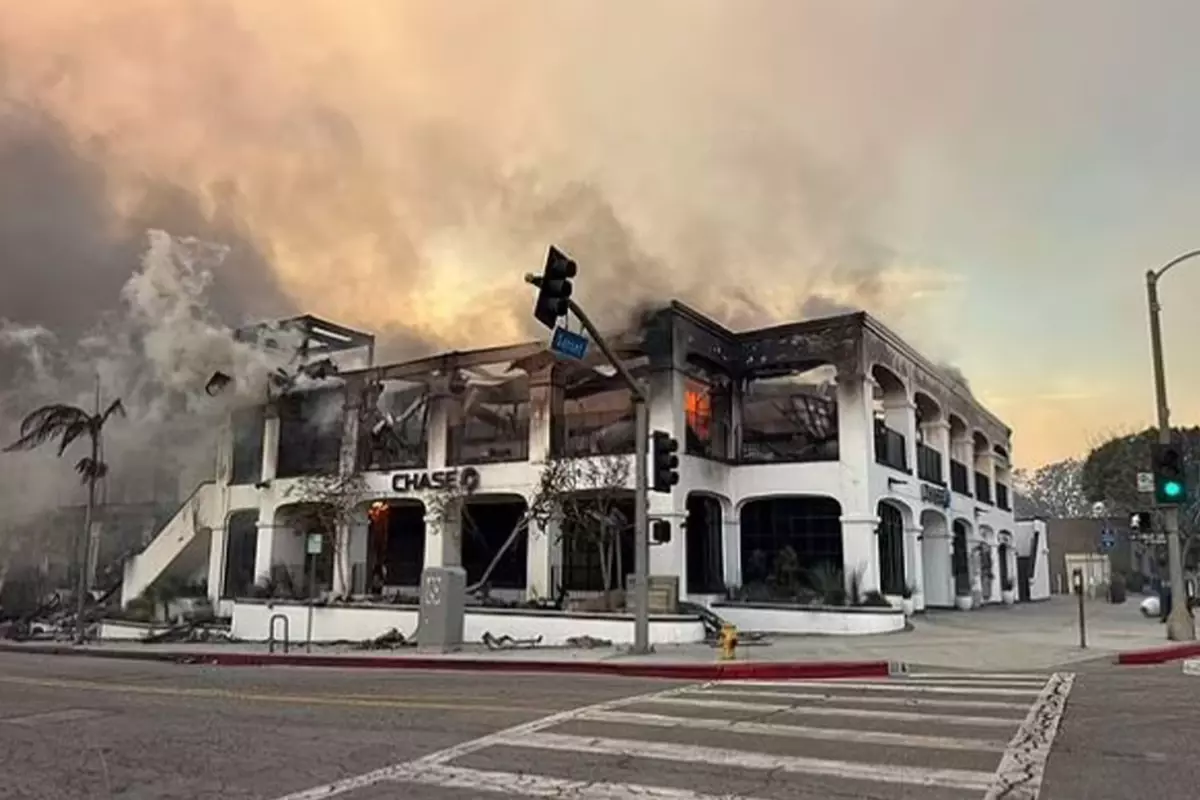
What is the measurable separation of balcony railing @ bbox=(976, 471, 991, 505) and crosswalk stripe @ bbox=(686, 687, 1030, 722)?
31343mm

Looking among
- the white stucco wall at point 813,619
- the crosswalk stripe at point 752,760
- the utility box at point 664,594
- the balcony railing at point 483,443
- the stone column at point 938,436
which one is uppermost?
the stone column at point 938,436

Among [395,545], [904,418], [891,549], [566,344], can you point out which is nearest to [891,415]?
[904,418]

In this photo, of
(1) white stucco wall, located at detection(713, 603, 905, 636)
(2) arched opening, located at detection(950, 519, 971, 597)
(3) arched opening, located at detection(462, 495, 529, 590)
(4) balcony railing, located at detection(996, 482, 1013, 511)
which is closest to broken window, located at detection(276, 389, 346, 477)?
(3) arched opening, located at detection(462, 495, 529, 590)

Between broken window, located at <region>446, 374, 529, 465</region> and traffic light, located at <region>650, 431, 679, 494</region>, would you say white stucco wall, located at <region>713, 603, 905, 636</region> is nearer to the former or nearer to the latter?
traffic light, located at <region>650, 431, 679, 494</region>

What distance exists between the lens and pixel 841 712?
996 cm

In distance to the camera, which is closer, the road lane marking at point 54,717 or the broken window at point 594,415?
the road lane marking at point 54,717

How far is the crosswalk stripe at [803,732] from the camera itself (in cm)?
802

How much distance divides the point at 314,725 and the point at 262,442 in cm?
2684

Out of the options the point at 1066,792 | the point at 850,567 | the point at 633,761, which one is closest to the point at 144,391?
the point at 850,567

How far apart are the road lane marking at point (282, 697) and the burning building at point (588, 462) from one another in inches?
350

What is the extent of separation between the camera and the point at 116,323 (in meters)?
32.3

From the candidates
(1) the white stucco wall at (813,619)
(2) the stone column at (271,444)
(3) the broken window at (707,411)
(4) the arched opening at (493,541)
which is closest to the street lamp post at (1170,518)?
(1) the white stucco wall at (813,619)

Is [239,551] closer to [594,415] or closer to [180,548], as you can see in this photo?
[180,548]

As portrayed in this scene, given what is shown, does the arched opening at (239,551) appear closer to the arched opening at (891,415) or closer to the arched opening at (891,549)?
the arched opening at (891,549)
